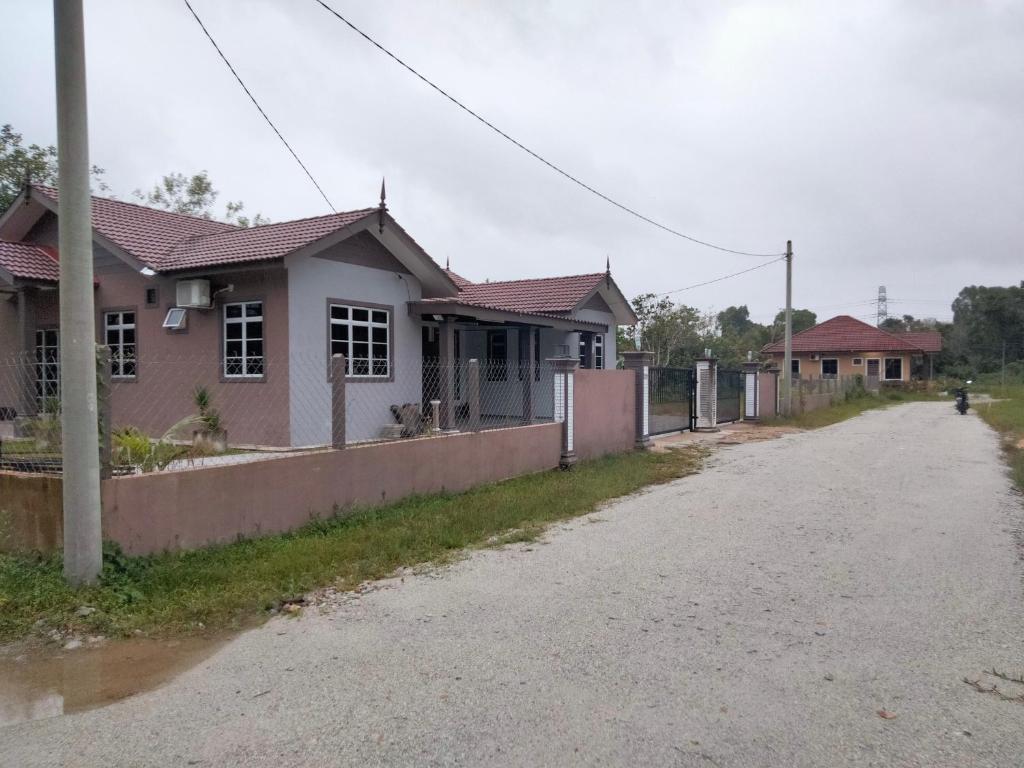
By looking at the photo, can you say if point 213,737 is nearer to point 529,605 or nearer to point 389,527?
point 529,605

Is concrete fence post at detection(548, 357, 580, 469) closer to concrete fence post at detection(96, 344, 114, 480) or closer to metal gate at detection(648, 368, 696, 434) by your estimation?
metal gate at detection(648, 368, 696, 434)

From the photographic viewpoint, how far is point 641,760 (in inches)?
119

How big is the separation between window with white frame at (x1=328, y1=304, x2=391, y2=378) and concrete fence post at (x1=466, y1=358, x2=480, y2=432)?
365cm

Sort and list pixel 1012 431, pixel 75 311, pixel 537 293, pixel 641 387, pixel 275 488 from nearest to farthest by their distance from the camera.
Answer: pixel 75 311 → pixel 275 488 → pixel 641 387 → pixel 1012 431 → pixel 537 293

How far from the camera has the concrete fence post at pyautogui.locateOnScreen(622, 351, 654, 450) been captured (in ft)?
45.9

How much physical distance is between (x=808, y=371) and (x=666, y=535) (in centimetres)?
4539

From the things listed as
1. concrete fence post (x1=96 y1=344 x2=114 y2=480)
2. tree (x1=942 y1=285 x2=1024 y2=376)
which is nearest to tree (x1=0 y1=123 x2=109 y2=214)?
concrete fence post (x1=96 y1=344 x2=114 y2=480)

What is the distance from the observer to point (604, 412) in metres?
12.9

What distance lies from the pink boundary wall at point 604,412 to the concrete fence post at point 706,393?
596 centimetres

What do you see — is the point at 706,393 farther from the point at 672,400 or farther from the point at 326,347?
the point at 326,347

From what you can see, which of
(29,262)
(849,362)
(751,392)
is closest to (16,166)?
(29,262)

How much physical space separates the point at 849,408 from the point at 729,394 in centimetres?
1163

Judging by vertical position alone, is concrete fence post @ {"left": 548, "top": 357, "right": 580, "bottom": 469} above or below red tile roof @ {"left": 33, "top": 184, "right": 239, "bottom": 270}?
below

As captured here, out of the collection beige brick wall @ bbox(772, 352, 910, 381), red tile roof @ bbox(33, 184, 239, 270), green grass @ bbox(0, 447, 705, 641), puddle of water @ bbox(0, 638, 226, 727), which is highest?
red tile roof @ bbox(33, 184, 239, 270)
